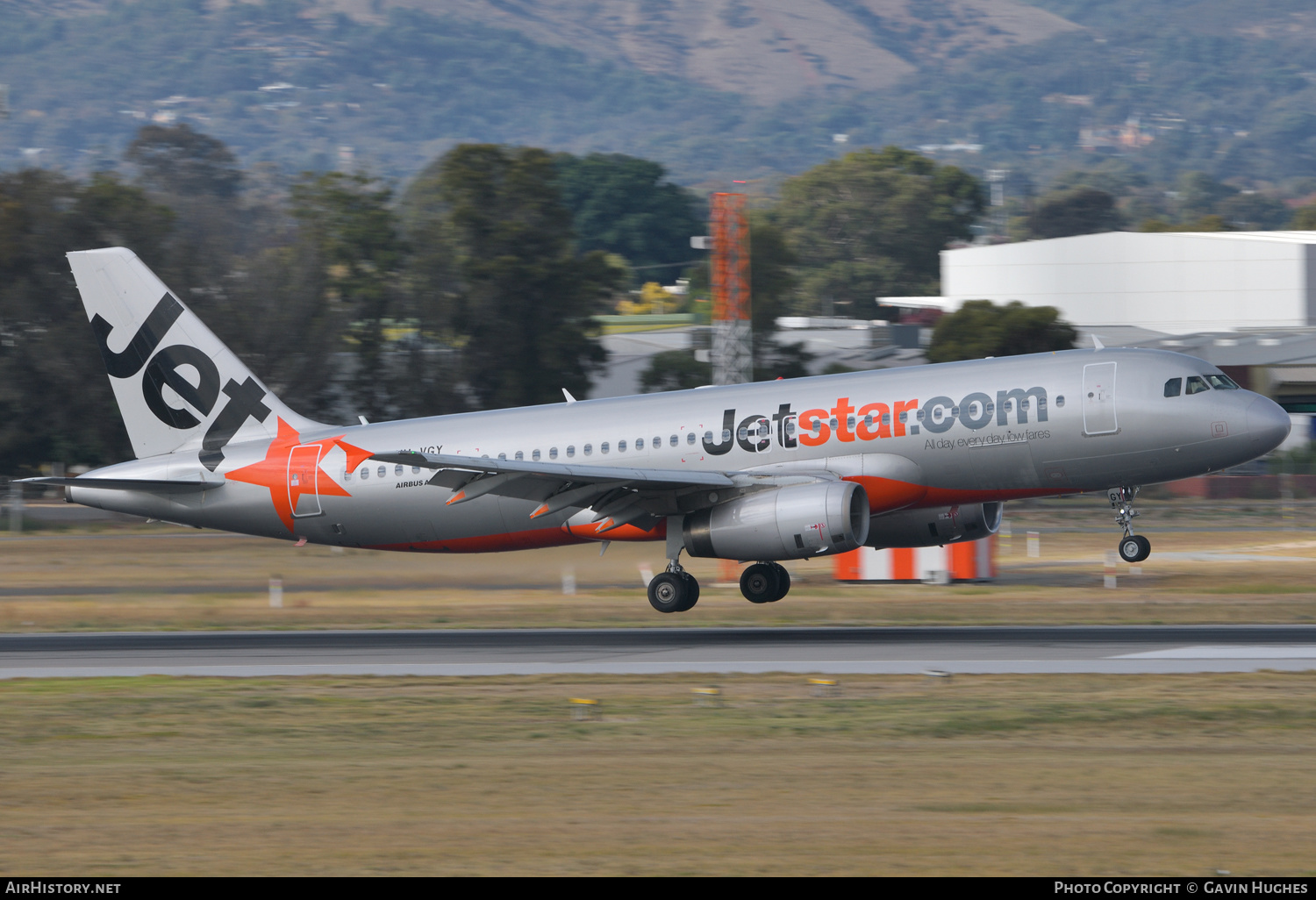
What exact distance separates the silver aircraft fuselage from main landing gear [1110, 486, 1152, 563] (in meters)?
0.47

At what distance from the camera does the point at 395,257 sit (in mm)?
82438

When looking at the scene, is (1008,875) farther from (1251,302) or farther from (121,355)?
(1251,302)

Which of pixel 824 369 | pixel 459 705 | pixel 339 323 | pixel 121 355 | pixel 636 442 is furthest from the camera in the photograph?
pixel 824 369

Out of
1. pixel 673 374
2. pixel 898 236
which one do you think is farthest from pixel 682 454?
pixel 898 236

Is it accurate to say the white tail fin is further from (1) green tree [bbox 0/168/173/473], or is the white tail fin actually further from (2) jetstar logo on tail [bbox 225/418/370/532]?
(1) green tree [bbox 0/168/173/473]

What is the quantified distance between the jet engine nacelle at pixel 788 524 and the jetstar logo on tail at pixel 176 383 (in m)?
11.3

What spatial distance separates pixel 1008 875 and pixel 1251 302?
311ft

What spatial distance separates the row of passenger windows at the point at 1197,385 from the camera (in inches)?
1153

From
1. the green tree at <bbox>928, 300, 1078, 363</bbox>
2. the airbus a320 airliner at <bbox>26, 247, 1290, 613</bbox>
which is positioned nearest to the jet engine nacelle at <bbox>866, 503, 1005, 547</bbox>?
the airbus a320 airliner at <bbox>26, 247, 1290, 613</bbox>

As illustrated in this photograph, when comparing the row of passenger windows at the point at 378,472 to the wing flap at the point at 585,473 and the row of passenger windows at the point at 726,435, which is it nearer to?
the row of passenger windows at the point at 726,435

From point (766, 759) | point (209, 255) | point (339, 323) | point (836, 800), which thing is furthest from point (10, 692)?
point (209, 255)

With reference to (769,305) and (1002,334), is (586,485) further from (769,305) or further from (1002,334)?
(769,305)

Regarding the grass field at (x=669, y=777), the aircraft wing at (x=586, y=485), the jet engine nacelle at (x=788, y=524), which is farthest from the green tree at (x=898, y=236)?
the grass field at (x=669, y=777)

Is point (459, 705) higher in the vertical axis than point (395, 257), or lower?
lower
